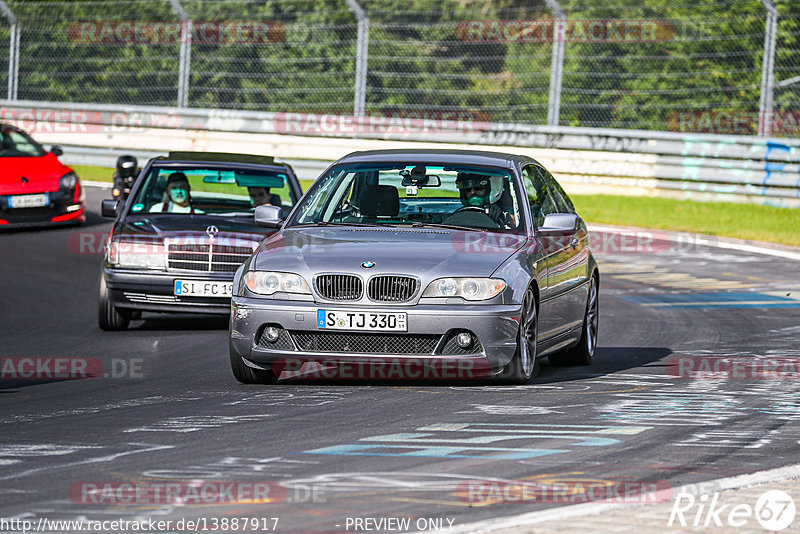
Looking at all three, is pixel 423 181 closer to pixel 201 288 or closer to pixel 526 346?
pixel 526 346

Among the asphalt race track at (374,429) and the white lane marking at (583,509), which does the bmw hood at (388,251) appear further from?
the white lane marking at (583,509)

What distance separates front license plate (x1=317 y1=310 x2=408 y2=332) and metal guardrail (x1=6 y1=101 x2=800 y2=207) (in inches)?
572

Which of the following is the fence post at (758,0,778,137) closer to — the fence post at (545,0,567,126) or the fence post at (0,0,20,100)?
the fence post at (545,0,567,126)

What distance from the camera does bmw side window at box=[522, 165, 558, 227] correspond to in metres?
10.3

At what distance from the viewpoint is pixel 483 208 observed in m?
10.1

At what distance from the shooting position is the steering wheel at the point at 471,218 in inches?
389

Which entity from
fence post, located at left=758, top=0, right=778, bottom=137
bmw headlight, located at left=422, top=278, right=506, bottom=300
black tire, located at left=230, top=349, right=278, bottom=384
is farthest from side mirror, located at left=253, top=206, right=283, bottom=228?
fence post, located at left=758, top=0, right=778, bottom=137

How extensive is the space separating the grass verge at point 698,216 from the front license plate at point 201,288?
33.2 ft

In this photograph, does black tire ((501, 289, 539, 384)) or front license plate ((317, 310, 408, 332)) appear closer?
front license plate ((317, 310, 408, 332))

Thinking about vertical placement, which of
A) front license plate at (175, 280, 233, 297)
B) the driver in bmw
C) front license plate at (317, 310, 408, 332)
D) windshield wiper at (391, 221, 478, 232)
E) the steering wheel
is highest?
the driver in bmw

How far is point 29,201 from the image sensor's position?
1980 cm

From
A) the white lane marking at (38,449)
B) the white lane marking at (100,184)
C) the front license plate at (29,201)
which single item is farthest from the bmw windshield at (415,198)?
the white lane marking at (100,184)

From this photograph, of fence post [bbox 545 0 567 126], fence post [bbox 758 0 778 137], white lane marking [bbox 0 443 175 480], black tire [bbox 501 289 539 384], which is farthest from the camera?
fence post [bbox 545 0 567 126]

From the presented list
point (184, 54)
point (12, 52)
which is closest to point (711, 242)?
point (184, 54)
